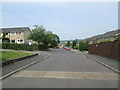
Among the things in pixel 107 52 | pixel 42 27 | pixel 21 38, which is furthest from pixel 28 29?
pixel 107 52

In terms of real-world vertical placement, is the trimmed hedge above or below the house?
below

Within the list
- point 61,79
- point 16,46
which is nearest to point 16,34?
point 16,46

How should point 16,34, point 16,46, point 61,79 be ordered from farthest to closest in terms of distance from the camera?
1. point 16,34
2. point 16,46
3. point 61,79

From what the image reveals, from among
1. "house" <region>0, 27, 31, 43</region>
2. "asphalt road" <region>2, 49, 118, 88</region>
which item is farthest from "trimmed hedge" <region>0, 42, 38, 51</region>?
"asphalt road" <region>2, 49, 118, 88</region>

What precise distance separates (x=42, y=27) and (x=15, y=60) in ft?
95.9

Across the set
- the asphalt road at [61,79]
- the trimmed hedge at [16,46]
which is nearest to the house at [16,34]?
the trimmed hedge at [16,46]

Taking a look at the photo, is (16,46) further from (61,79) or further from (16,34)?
(61,79)

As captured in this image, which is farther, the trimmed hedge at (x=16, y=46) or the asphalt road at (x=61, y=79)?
the trimmed hedge at (x=16, y=46)

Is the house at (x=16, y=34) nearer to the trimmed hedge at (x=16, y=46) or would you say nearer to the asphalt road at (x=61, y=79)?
the trimmed hedge at (x=16, y=46)

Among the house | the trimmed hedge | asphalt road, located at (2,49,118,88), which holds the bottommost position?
asphalt road, located at (2,49,118,88)

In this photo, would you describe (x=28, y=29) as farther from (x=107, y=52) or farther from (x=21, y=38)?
(x=107, y=52)

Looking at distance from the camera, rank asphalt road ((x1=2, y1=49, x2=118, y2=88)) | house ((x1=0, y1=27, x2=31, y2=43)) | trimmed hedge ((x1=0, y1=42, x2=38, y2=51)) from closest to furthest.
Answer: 1. asphalt road ((x1=2, y1=49, x2=118, y2=88))
2. trimmed hedge ((x1=0, y1=42, x2=38, y2=51))
3. house ((x1=0, y1=27, x2=31, y2=43))

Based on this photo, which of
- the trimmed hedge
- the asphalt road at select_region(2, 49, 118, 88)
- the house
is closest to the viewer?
the asphalt road at select_region(2, 49, 118, 88)

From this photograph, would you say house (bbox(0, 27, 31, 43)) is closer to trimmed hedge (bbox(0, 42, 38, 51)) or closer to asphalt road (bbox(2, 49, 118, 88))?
trimmed hedge (bbox(0, 42, 38, 51))
